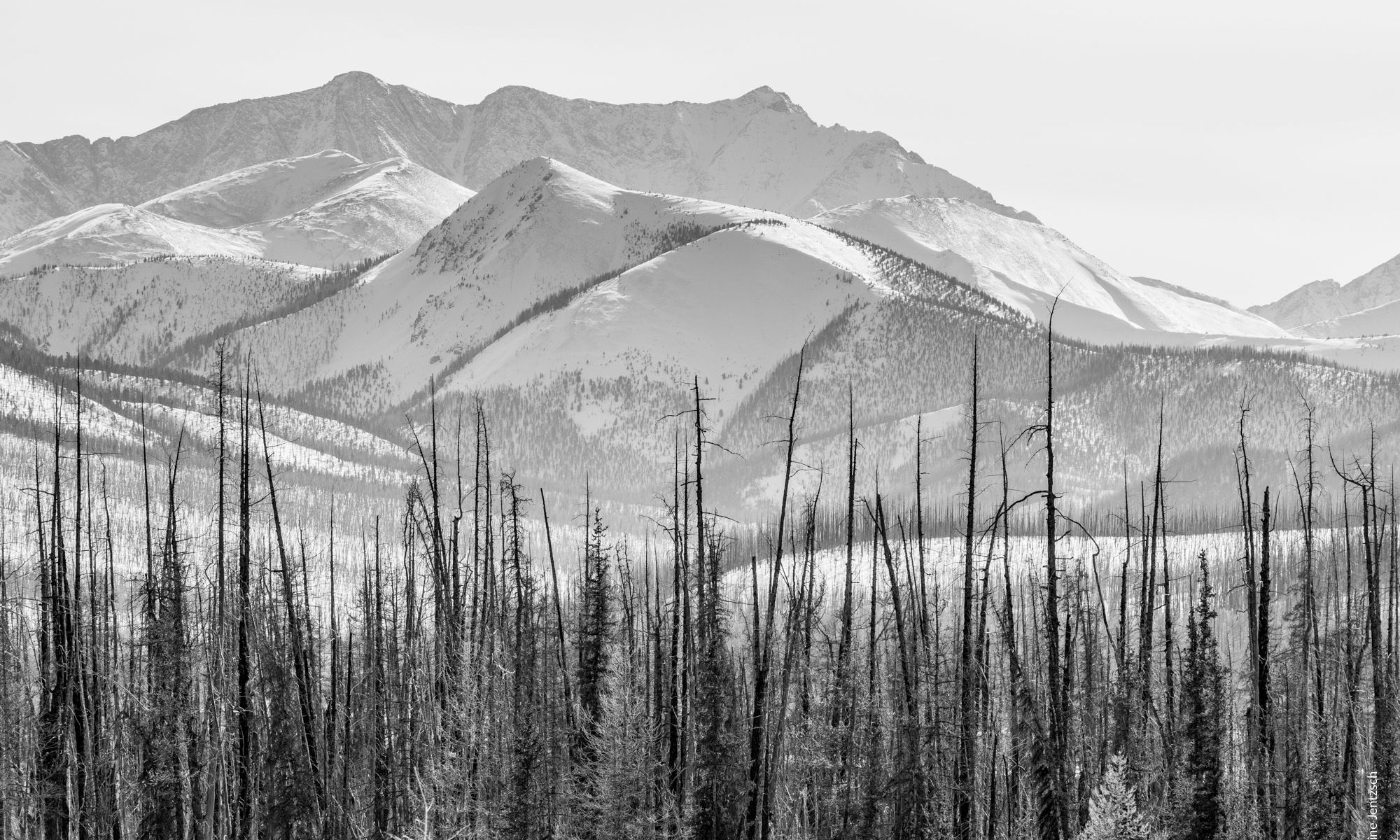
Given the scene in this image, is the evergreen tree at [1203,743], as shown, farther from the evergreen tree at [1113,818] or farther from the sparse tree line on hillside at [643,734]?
the evergreen tree at [1113,818]

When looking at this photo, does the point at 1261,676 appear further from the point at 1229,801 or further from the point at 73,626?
the point at 73,626

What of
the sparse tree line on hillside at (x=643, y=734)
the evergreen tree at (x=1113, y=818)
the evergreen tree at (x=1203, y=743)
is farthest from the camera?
the evergreen tree at (x=1203, y=743)

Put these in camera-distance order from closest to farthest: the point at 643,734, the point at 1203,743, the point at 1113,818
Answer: the point at 1113,818 < the point at 643,734 < the point at 1203,743

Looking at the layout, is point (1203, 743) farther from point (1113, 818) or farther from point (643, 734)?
point (1113, 818)

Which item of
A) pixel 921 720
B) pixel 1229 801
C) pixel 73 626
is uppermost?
pixel 73 626

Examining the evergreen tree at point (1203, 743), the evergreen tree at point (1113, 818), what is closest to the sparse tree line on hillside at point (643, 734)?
the evergreen tree at point (1203, 743)

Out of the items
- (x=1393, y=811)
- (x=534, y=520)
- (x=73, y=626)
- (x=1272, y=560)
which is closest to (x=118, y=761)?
(x=73, y=626)

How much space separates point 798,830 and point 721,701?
4.51 metres

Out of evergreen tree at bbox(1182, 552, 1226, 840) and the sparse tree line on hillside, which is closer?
the sparse tree line on hillside

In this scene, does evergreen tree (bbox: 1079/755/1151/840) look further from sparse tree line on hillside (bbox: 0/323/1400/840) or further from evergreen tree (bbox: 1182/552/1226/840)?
evergreen tree (bbox: 1182/552/1226/840)

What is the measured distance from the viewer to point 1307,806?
39.0 m

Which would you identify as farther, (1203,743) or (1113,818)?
(1203,743)

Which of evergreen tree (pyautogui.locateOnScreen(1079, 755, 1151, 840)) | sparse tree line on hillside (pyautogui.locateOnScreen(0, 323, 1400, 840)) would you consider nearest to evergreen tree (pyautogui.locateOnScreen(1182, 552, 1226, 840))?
sparse tree line on hillside (pyautogui.locateOnScreen(0, 323, 1400, 840))

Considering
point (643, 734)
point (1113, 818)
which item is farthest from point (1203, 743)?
point (1113, 818)
